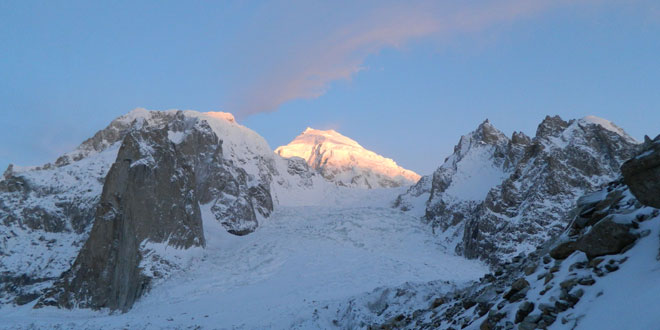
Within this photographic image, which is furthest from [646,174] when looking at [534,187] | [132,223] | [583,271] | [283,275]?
[132,223]

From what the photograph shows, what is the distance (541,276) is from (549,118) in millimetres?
49961

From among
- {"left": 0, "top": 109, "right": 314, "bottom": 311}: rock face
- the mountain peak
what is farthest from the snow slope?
the mountain peak

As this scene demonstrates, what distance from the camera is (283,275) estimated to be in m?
40.2

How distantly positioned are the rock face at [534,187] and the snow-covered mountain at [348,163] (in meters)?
54.4

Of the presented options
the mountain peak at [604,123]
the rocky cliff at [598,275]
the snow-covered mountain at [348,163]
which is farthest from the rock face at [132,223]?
the snow-covered mountain at [348,163]

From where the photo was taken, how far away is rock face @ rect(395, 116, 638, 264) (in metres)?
44.3

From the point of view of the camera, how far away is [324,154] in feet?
452

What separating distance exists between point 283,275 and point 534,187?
2563cm

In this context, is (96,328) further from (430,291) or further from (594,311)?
(594,311)

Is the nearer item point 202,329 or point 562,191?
point 202,329

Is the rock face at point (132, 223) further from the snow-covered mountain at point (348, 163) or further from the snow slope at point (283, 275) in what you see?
the snow-covered mountain at point (348, 163)

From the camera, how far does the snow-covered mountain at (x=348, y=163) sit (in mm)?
122625

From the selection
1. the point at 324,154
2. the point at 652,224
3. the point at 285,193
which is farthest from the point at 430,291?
the point at 324,154

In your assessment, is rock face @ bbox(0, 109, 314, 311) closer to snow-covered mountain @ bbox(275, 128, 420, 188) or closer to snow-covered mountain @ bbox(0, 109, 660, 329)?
snow-covered mountain @ bbox(0, 109, 660, 329)
